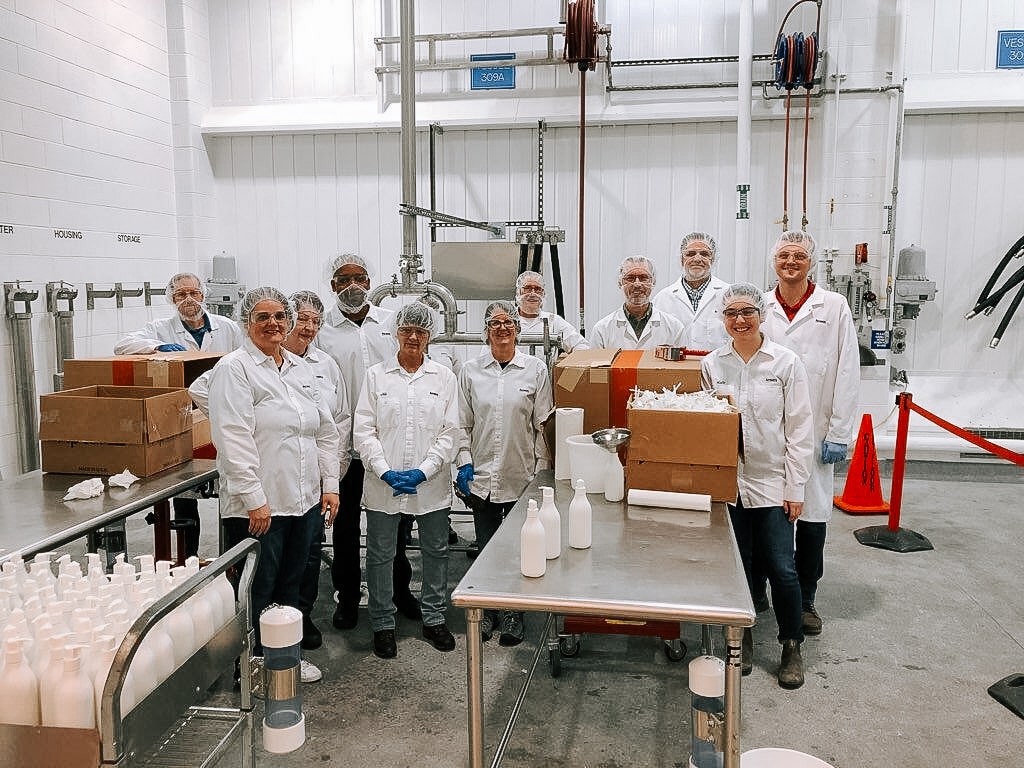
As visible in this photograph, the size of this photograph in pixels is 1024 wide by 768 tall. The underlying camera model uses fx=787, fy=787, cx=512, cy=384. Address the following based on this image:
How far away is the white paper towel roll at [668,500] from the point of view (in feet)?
8.05

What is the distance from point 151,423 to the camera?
9.46 ft

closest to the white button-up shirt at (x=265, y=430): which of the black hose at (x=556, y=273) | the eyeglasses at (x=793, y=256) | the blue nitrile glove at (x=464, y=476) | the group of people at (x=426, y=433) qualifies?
the group of people at (x=426, y=433)

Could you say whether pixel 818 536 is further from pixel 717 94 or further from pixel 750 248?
pixel 717 94

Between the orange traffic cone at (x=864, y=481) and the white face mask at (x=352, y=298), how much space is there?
329cm

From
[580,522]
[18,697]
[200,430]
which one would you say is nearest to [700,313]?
[580,522]

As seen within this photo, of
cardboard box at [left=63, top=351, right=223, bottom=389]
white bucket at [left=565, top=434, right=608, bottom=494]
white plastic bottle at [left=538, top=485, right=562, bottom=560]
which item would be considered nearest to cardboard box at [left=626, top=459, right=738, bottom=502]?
white bucket at [left=565, top=434, right=608, bottom=494]

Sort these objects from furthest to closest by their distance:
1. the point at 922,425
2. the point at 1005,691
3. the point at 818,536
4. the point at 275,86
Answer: the point at 275,86
the point at 922,425
the point at 818,536
the point at 1005,691

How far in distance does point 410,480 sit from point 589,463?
2.29 feet

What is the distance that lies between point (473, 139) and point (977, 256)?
384 cm

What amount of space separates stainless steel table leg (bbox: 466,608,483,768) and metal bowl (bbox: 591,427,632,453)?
82cm

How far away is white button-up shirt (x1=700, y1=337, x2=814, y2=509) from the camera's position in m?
2.75

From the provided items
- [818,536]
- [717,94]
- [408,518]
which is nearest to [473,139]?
[717,94]

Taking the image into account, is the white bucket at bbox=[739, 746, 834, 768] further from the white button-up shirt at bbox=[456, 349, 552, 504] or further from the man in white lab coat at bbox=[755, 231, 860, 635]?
the white button-up shirt at bbox=[456, 349, 552, 504]

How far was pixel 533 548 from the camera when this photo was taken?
1.93 metres
